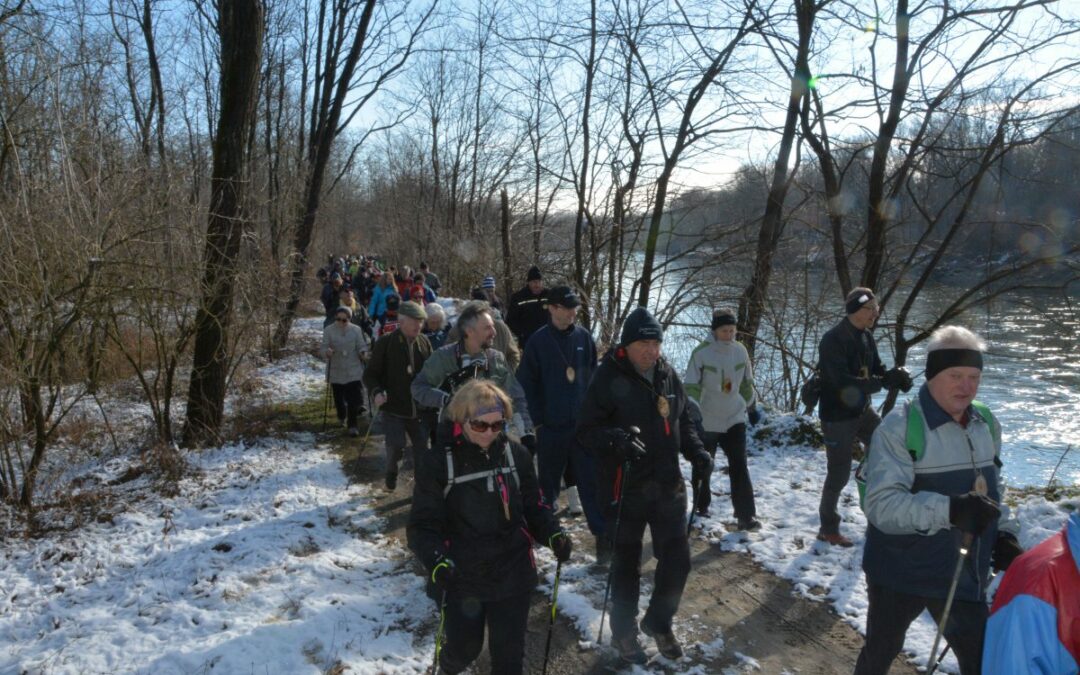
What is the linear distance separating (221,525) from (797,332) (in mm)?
12144

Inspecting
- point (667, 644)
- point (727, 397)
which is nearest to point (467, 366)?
point (727, 397)

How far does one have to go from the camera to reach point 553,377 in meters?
5.71

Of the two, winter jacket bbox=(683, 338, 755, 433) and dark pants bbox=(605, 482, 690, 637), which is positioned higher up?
winter jacket bbox=(683, 338, 755, 433)

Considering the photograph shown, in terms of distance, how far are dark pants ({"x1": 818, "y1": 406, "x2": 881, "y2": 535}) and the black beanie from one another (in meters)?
2.25

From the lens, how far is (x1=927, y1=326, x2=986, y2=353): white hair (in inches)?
113

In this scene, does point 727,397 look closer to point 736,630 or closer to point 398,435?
point 736,630

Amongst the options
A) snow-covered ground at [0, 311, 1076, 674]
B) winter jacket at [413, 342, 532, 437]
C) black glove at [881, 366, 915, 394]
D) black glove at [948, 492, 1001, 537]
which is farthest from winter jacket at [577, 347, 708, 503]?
black glove at [881, 366, 915, 394]

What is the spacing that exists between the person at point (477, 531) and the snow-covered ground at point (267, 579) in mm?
1134

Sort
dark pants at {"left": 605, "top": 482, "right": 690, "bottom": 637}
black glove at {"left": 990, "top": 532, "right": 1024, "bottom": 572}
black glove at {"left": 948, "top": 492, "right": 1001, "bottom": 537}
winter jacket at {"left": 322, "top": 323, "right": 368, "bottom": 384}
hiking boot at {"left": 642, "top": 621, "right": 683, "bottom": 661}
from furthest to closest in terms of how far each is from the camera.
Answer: winter jacket at {"left": 322, "top": 323, "right": 368, "bottom": 384}, hiking boot at {"left": 642, "top": 621, "right": 683, "bottom": 661}, dark pants at {"left": 605, "top": 482, "right": 690, "bottom": 637}, black glove at {"left": 990, "top": 532, "right": 1024, "bottom": 572}, black glove at {"left": 948, "top": 492, "right": 1001, "bottom": 537}

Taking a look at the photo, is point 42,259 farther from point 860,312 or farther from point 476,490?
point 860,312

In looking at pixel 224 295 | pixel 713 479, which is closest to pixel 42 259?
pixel 224 295

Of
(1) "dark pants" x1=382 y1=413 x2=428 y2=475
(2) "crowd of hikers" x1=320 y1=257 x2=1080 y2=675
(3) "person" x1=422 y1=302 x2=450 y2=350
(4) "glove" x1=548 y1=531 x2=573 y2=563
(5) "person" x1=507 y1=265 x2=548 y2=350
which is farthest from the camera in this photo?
(5) "person" x1=507 y1=265 x2=548 y2=350

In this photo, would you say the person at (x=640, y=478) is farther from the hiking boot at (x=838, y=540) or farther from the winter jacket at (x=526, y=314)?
the winter jacket at (x=526, y=314)

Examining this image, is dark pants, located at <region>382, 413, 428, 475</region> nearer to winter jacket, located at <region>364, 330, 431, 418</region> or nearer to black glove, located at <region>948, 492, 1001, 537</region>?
winter jacket, located at <region>364, 330, 431, 418</region>
